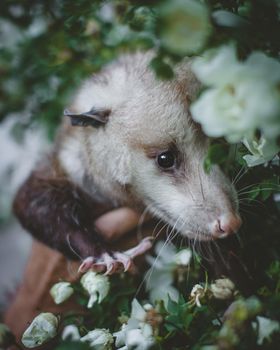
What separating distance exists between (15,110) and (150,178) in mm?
922

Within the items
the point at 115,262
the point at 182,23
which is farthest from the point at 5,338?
the point at 182,23

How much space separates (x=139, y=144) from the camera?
1.53 metres

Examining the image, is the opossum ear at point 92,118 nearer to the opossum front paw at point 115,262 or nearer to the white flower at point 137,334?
the opossum front paw at point 115,262

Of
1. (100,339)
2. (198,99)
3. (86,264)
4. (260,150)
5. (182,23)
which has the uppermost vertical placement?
(182,23)

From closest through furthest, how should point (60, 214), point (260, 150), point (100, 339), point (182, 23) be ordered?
point (182, 23)
point (260, 150)
point (100, 339)
point (60, 214)

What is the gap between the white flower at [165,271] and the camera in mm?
1310

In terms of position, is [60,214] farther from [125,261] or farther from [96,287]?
[96,287]

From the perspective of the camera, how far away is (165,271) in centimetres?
142

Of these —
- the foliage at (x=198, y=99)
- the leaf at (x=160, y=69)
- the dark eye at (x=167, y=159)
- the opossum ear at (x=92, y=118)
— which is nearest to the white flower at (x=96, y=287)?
the foliage at (x=198, y=99)

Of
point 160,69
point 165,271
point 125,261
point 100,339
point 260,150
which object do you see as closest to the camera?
point 160,69

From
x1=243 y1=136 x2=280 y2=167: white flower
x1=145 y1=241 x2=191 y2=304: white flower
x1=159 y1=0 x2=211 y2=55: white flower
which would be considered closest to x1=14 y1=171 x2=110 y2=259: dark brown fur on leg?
x1=145 y1=241 x2=191 y2=304: white flower

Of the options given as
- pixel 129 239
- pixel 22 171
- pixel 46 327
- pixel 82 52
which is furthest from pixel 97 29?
pixel 22 171

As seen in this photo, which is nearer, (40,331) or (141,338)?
(141,338)

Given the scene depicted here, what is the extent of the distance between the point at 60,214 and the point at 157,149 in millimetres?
635
